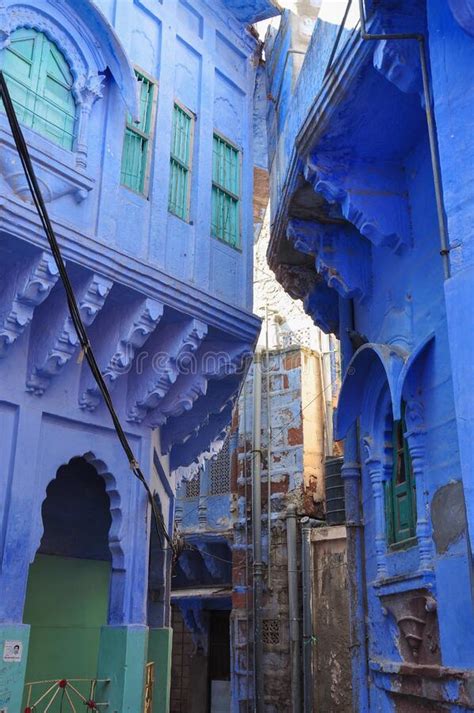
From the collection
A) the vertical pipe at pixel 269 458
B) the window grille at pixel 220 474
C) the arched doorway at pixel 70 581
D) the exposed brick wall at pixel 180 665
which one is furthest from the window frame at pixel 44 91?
the exposed brick wall at pixel 180 665

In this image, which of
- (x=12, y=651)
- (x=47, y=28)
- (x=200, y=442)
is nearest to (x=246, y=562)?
(x=200, y=442)

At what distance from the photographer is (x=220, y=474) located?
1545cm

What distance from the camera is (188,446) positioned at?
1007cm

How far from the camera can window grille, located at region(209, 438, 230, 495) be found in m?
15.2

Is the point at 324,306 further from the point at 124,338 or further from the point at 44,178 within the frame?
the point at 44,178

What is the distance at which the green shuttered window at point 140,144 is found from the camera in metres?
7.86

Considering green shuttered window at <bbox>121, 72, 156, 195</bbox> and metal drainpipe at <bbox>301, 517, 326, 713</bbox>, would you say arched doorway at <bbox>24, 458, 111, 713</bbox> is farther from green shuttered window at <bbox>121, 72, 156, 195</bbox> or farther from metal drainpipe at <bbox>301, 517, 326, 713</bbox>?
metal drainpipe at <bbox>301, 517, 326, 713</bbox>

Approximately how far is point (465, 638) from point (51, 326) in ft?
14.6

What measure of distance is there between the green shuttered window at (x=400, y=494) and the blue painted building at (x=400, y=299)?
16mm

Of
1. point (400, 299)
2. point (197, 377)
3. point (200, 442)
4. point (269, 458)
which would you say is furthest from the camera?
point (269, 458)

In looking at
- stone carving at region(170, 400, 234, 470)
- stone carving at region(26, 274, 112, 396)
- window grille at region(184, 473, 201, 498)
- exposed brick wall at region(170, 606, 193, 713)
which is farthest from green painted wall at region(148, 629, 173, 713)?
exposed brick wall at region(170, 606, 193, 713)

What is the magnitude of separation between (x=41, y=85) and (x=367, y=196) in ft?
10.7

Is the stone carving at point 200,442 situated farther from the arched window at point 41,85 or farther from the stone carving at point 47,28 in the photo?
the stone carving at point 47,28

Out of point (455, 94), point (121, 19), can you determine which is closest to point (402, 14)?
point (455, 94)
